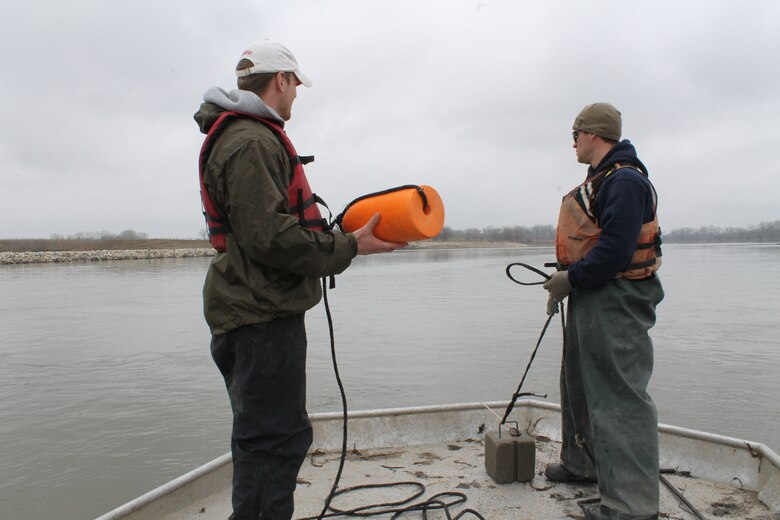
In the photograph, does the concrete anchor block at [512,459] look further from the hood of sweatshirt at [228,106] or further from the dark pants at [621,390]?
the hood of sweatshirt at [228,106]

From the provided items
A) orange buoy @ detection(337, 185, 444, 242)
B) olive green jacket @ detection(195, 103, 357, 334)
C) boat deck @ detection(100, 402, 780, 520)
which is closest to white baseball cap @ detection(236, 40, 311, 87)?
olive green jacket @ detection(195, 103, 357, 334)

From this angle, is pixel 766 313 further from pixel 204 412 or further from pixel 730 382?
pixel 204 412

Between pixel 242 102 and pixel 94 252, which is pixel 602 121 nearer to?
pixel 242 102

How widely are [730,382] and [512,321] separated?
632 cm

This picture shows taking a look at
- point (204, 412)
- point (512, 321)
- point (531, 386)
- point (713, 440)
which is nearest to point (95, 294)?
point (512, 321)

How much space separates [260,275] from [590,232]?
1654mm

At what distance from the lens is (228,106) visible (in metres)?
2.23

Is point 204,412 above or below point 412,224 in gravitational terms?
below

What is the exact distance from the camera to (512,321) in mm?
15094

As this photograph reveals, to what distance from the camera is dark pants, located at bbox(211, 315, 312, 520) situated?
2211 millimetres

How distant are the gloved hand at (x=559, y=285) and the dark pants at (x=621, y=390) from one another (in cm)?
8

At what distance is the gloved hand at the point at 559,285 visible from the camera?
3.01 meters

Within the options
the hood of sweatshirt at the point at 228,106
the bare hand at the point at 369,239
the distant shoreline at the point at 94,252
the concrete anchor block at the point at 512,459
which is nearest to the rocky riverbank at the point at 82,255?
the distant shoreline at the point at 94,252

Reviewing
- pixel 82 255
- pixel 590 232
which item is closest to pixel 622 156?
pixel 590 232
